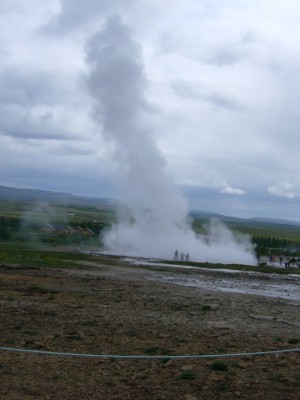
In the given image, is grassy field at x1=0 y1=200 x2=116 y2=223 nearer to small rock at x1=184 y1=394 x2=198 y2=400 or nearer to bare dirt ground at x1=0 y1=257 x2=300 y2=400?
bare dirt ground at x1=0 y1=257 x2=300 y2=400

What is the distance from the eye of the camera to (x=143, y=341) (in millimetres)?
11117

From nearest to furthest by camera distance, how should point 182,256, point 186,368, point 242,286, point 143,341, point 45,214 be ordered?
point 186,368, point 143,341, point 242,286, point 182,256, point 45,214

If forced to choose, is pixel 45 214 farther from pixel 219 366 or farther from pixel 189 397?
pixel 189 397

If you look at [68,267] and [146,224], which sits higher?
[146,224]

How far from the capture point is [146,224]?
183 ft

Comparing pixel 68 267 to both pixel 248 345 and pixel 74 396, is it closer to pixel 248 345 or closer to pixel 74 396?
pixel 248 345

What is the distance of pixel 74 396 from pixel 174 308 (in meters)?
9.04

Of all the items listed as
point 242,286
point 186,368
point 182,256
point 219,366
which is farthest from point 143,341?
point 182,256

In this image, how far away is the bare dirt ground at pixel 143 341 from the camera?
7840 millimetres

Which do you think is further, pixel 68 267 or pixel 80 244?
pixel 80 244

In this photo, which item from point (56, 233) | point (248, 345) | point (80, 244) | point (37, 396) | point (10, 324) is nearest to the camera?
point (37, 396)

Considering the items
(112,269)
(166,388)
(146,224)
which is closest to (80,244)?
(146,224)

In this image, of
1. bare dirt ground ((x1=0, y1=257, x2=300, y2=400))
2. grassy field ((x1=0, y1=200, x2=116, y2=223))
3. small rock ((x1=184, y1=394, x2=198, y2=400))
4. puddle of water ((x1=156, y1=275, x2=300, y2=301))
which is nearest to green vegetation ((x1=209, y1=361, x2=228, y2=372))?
bare dirt ground ((x1=0, y1=257, x2=300, y2=400))

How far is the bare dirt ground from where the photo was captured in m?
7.84
